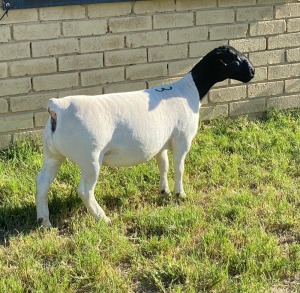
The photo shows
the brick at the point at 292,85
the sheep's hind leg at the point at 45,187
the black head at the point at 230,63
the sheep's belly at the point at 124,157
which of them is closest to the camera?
the sheep's belly at the point at 124,157

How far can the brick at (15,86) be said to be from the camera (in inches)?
242

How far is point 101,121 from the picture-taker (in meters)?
4.48

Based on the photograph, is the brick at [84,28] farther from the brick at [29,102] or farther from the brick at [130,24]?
the brick at [29,102]

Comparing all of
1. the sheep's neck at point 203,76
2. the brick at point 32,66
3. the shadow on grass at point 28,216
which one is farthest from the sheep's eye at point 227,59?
the brick at point 32,66

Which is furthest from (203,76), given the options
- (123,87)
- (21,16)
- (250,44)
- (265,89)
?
(265,89)

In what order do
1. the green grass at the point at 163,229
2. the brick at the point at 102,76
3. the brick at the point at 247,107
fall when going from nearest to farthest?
the green grass at the point at 163,229, the brick at the point at 102,76, the brick at the point at 247,107

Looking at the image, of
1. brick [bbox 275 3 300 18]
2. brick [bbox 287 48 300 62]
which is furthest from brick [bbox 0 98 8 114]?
brick [bbox 287 48 300 62]

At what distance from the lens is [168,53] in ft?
22.3

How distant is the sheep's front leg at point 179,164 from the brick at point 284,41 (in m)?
2.73

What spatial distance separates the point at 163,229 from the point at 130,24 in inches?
104

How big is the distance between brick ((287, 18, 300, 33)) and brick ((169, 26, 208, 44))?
109 cm

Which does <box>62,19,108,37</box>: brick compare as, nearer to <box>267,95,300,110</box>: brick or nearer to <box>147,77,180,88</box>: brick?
<box>147,77,180,88</box>: brick

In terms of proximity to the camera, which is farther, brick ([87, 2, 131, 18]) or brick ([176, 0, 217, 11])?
brick ([176, 0, 217, 11])

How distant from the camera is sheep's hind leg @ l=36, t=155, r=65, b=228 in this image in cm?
474
